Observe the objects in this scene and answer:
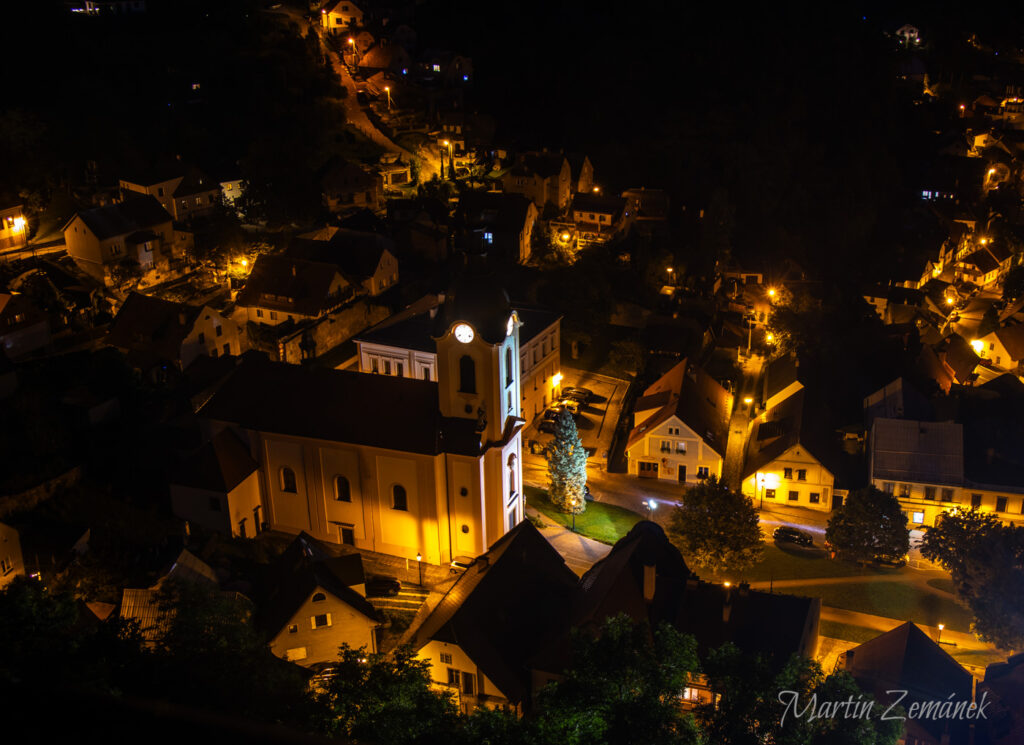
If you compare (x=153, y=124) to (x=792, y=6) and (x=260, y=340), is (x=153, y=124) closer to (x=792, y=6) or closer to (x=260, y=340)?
(x=260, y=340)

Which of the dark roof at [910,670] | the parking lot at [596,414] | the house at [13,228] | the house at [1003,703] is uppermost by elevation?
the house at [13,228]

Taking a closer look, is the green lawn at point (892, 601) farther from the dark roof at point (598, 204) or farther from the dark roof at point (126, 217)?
the dark roof at point (126, 217)

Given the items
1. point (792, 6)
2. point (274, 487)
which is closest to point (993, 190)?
point (792, 6)

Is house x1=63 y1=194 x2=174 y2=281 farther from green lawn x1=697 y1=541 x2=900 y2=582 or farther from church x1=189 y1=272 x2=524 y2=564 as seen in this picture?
green lawn x1=697 y1=541 x2=900 y2=582

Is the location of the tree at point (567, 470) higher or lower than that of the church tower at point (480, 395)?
lower

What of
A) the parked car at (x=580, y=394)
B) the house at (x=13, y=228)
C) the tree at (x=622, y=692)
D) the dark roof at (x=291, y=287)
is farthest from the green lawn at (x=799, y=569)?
the house at (x=13, y=228)

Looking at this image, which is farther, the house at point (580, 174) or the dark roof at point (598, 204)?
the house at point (580, 174)

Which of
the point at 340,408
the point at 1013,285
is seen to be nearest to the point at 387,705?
the point at 340,408
